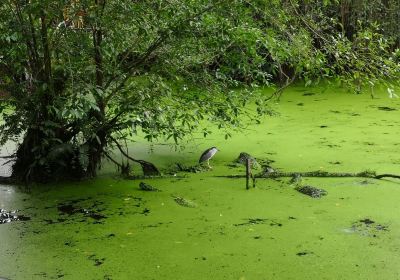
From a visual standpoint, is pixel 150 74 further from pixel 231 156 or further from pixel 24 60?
pixel 231 156

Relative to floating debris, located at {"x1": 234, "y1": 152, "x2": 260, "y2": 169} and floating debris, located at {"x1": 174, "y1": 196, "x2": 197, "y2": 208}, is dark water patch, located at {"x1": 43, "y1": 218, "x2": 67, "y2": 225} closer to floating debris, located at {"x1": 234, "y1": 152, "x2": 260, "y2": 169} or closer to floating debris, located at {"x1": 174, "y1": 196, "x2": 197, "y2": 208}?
floating debris, located at {"x1": 174, "y1": 196, "x2": 197, "y2": 208}

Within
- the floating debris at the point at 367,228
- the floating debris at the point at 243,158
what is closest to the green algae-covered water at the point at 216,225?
the floating debris at the point at 367,228

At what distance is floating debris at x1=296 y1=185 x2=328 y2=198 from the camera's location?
8.56ft

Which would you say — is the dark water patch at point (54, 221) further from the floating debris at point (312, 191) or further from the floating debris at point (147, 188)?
the floating debris at point (312, 191)

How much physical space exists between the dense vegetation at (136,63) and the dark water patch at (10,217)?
1.15 feet

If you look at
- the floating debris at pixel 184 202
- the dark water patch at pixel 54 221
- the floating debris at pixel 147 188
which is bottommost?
the dark water patch at pixel 54 221

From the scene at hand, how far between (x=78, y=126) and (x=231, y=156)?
1.02 meters

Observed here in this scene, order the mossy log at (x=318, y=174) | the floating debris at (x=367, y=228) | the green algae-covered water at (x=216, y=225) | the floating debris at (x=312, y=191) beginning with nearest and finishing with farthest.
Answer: the green algae-covered water at (x=216, y=225), the floating debris at (x=367, y=228), the floating debris at (x=312, y=191), the mossy log at (x=318, y=174)

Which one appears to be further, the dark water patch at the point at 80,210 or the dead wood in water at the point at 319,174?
the dead wood in water at the point at 319,174

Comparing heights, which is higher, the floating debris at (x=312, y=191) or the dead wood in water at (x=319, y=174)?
the dead wood in water at (x=319, y=174)

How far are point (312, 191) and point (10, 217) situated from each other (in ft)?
4.41

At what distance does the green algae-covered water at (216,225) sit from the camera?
1854mm

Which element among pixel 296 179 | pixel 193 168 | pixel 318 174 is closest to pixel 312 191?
pixel 296 179

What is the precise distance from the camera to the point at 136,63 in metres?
2.74
